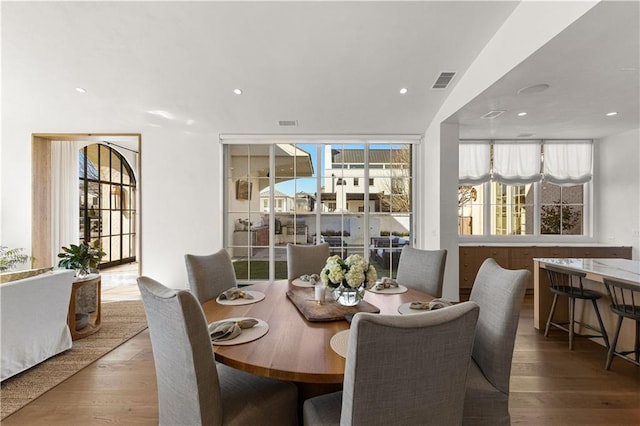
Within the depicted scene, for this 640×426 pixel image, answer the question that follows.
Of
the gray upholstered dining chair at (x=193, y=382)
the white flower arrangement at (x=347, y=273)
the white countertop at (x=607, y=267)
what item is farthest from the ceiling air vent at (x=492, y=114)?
the gray upholstered dining chair at (x=193, y=382)

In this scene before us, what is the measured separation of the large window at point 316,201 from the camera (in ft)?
16.0

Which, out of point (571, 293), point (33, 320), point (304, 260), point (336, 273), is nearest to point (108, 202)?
point (33, 320)

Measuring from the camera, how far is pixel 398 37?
2.86 m

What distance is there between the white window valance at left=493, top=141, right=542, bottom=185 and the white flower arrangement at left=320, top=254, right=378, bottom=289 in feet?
14.8

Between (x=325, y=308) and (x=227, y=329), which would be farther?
(x=325, y=308)

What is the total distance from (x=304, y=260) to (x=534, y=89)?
9.55 ft

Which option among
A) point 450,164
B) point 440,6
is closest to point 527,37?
point 440,6

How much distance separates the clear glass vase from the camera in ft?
5.61

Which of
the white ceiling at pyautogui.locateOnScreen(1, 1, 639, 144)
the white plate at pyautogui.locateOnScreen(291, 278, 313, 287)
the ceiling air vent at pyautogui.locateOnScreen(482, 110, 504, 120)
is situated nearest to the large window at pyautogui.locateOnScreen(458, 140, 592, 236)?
the white ceiling at pyautogui.locateOnScreen(1, 1, 639, 144)

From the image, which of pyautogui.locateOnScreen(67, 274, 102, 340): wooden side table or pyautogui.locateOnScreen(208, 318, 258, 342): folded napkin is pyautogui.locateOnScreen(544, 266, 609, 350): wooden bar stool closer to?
pyautogui.locateOnScreen(208, 318, 258, 342): folded napkin

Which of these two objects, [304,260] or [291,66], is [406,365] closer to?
[304,260]

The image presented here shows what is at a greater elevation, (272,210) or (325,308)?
(272,210)

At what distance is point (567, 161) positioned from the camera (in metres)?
5.09

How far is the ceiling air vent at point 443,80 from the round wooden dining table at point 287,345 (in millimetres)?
2631
